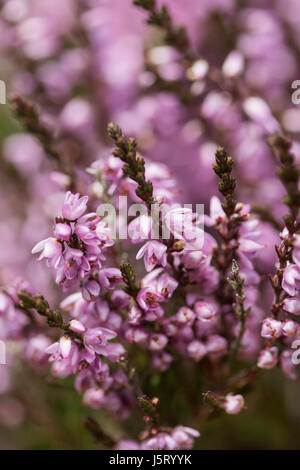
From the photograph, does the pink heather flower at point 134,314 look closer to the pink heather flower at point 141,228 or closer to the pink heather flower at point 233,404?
the pink heather flower at point 141,228

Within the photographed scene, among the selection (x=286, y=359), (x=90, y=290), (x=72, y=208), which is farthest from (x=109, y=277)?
(x=286, y=359)

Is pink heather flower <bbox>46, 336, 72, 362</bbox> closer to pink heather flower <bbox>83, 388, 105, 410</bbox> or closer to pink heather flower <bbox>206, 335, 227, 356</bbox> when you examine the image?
pink heather flower <bbox>83, 388, 105, 410</bbox>

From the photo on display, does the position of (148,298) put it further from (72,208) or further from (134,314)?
(72,208)

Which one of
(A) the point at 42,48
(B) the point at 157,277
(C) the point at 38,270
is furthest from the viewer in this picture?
(A) the point at 42,48

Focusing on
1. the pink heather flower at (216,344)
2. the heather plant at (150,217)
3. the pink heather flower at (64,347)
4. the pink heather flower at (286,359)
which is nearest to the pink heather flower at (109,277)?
the heather plant at (150,217)
